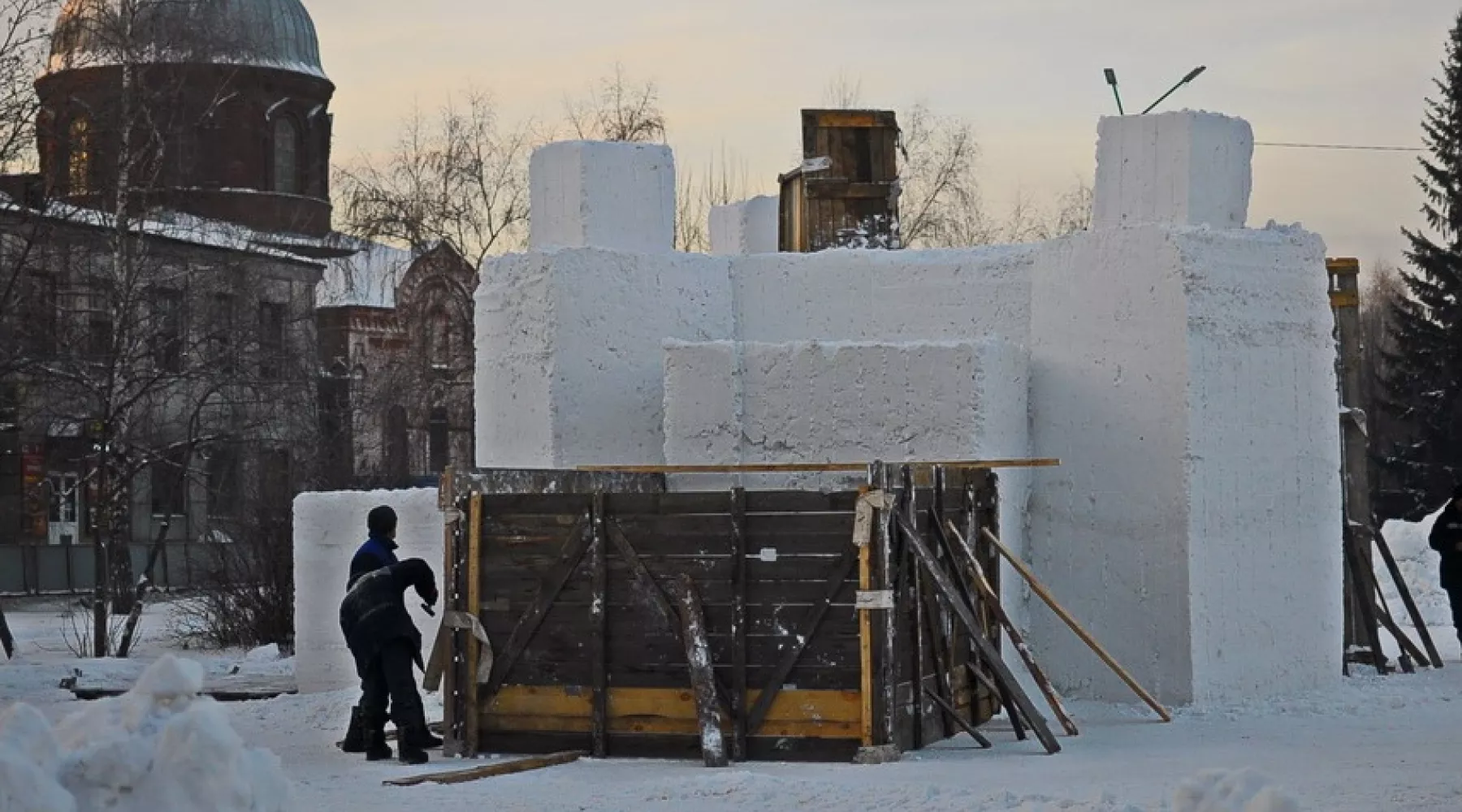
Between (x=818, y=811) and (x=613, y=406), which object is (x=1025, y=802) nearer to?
(x=818, y=811)

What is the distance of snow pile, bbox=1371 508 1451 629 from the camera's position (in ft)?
83.7

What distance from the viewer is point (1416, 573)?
2745cm

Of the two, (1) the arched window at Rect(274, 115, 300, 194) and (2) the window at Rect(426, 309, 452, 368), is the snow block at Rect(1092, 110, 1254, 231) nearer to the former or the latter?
(2) the window at Rect(426, 309, 452, 368)

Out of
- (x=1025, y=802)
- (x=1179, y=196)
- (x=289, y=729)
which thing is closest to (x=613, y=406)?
(x=289, y=729)

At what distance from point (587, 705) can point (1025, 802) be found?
12.2 feet

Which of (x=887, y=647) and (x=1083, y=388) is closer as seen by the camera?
(x=887, y=647)

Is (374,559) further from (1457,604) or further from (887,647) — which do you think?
(1457,604)

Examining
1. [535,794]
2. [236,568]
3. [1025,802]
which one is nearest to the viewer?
[1025,802]

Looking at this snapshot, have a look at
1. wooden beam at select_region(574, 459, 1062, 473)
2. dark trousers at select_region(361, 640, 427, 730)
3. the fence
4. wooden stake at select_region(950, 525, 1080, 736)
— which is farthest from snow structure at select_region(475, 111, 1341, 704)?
the fence

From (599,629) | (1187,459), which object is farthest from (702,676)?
(1187,459)

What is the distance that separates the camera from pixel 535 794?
1163cm

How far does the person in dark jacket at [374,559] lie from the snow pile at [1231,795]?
5.80m

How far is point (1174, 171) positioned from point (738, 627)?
18.8 ft

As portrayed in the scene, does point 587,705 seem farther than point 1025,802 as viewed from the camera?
Yes
